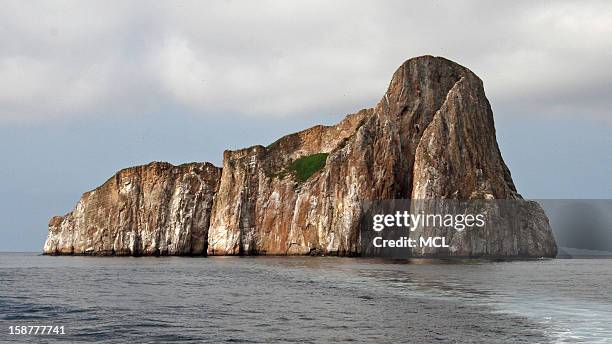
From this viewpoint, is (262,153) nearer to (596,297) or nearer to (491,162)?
(491,162)

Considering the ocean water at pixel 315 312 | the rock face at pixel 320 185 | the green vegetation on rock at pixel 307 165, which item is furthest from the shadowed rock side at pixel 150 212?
the ocean water at pixel 315 312

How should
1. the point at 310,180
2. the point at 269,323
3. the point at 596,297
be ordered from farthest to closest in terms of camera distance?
1. the point at 310,180
2. the point at 596,297
3. the point at 269,323

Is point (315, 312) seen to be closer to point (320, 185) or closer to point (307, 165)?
point (320, 185)

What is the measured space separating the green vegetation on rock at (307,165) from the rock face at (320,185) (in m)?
0.33

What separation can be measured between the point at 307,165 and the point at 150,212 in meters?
39.3

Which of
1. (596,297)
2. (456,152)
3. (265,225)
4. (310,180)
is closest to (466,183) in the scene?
(456,152)

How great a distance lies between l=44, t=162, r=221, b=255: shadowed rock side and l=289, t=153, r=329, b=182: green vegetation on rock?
22864mm

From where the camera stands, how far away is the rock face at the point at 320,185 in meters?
114

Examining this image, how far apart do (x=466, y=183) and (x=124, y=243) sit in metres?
82.9

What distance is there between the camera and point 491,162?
386 feet

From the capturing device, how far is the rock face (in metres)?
114

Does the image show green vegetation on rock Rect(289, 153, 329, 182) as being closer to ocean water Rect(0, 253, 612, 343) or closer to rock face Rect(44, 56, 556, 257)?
rock face Rect(44, 56, 556, 257)

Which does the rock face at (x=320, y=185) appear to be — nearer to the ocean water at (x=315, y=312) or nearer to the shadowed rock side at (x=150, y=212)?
Result: the shadowed rock side at (x=150, y=212)

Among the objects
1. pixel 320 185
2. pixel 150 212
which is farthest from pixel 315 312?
pixel 150 212
